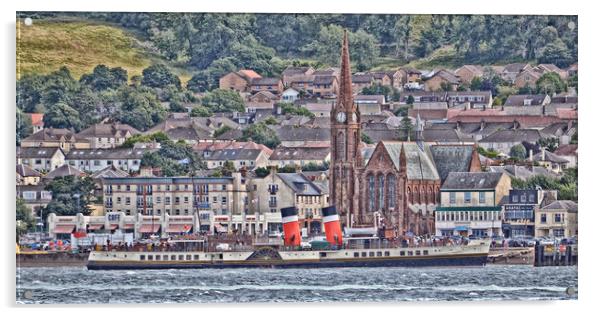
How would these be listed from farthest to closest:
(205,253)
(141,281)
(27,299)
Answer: (205,253)
(141,281)
(27,299)

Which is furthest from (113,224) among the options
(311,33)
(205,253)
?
(311,33)

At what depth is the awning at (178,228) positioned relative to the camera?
51375 mm

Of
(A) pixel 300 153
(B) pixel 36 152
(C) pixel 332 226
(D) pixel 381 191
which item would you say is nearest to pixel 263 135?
(A) pixel 300 153

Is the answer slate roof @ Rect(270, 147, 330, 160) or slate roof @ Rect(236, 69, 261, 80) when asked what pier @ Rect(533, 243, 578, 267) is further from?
slate roof @ Rect(236, 69, 261, 80)

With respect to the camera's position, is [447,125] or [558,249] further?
[447,125]

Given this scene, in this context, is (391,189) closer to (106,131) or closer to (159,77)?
(159,77)

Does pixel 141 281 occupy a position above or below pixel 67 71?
below

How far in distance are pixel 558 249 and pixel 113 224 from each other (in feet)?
23.3

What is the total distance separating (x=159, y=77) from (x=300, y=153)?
3253mm

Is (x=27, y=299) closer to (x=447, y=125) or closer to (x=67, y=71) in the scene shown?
(x=67, y=71)

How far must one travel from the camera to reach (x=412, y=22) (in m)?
47.6

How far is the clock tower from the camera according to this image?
52625 mm

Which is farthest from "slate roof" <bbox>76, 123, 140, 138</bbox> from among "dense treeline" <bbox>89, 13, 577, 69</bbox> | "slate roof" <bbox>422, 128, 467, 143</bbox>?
"slate roof" <bbox>422, 128, 467, 143</bbox>

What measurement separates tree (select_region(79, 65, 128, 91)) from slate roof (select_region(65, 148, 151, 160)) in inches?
69.8
